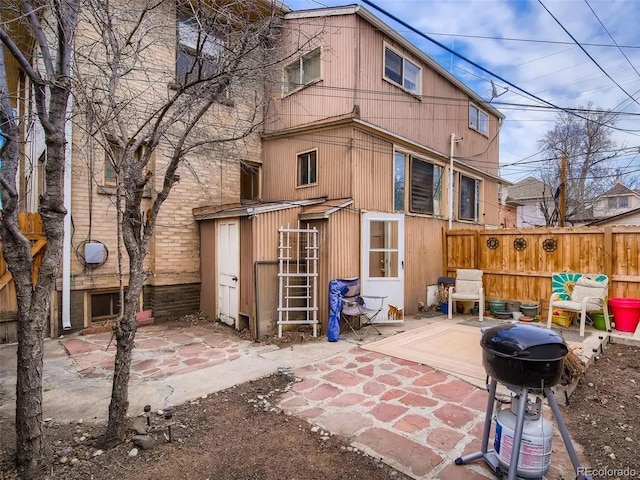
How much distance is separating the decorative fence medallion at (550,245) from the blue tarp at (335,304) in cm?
472

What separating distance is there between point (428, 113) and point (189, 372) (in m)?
8.22

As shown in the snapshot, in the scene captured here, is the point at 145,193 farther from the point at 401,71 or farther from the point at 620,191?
the point at 620,191

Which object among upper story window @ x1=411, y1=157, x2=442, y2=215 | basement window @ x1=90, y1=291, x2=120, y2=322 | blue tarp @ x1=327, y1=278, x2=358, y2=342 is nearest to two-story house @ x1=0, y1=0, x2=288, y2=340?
basement window @ x1=90, y1=291, x2=120, y2=322

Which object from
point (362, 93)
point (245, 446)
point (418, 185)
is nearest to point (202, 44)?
point (245, 446)

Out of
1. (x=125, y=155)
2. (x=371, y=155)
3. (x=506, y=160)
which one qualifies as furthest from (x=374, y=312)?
(x=506, y=160)

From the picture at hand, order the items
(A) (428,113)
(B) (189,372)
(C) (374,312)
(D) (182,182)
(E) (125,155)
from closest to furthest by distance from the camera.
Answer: (E) (125,155), (B) (189,372), (C) (374,312), (D) (182,182), (A) (428,113)

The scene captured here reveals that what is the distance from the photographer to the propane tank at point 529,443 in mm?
2324

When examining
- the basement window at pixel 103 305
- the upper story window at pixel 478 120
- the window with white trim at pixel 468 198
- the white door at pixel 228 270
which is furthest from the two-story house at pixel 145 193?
the upper story window at pixel 478 120

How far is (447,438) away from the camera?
300 cm

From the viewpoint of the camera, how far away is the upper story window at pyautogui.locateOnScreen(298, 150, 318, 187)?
24.9 ft

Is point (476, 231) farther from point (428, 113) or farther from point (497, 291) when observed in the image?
point (428, 113)

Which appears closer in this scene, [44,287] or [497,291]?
[44,287]

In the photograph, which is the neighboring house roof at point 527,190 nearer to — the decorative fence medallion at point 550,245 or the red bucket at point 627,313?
the decorative fence medallion at point 550,245

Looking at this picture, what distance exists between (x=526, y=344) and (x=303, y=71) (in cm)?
761
